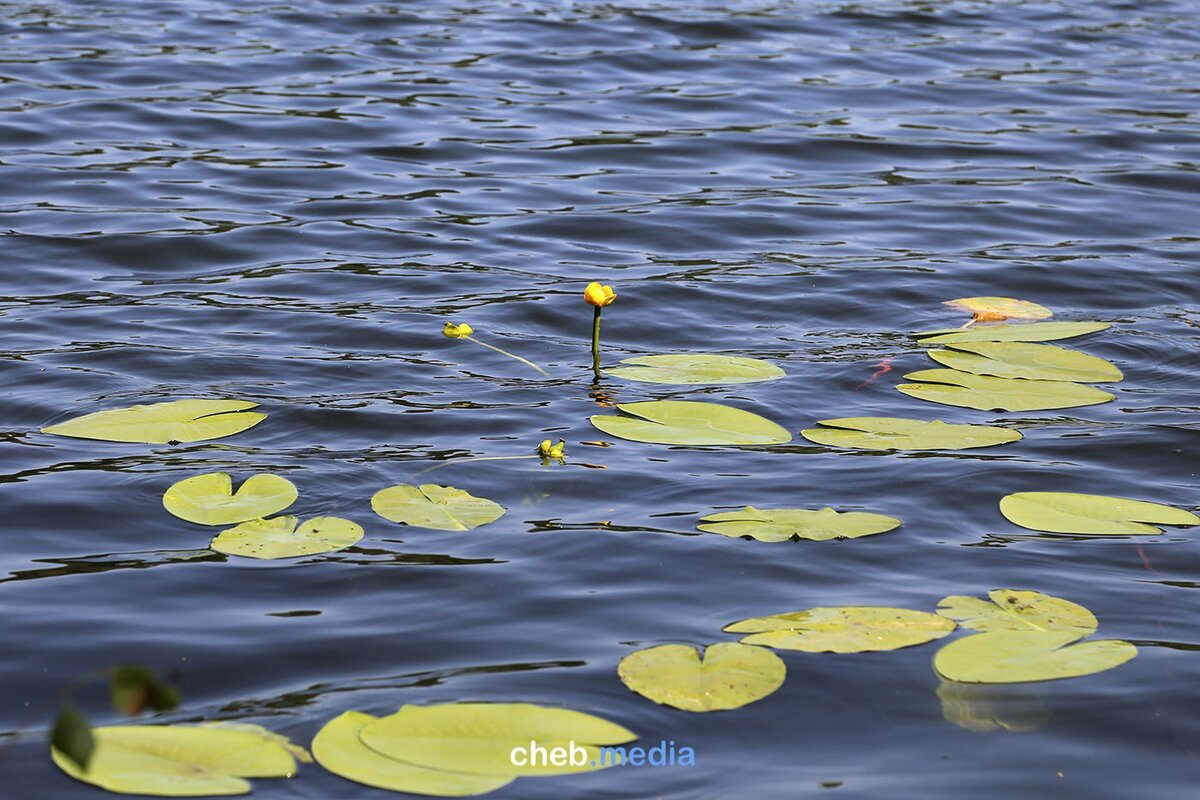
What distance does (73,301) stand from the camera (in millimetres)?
4562

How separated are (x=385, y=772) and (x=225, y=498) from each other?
44.8 inches

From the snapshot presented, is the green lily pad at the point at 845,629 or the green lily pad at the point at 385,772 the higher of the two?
the green lily pad at the point at 385,772

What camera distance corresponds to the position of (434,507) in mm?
3033

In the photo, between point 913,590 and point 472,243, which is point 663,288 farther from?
point 913,590

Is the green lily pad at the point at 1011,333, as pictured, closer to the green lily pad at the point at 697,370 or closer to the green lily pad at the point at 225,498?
the green lily pad at the point at 697,370

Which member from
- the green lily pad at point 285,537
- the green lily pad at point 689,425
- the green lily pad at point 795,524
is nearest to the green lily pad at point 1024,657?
the green lily pad at point 795,524

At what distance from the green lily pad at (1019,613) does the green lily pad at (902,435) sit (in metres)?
0.79

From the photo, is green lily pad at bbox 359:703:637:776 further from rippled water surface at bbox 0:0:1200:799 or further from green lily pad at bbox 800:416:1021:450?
green lily pad at bbox 800:416:1021:450

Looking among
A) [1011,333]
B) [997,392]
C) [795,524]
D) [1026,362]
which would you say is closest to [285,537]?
[795,524]

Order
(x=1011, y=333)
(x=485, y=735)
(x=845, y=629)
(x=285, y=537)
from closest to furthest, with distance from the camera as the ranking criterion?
(x=485, y=735), (x=845, y=629), (x=285, y=537), (x=1011, y=333)

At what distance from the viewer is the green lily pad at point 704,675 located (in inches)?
90.0

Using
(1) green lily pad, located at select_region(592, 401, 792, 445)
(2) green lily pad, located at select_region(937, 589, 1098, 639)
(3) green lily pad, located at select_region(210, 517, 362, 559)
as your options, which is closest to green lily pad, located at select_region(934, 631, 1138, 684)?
(2) green lily pad, located at select_region(937, 589, 1098, 639)

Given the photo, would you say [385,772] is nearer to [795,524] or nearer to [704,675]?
[704,675]

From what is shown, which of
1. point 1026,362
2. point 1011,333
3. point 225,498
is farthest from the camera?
point 1011,333
